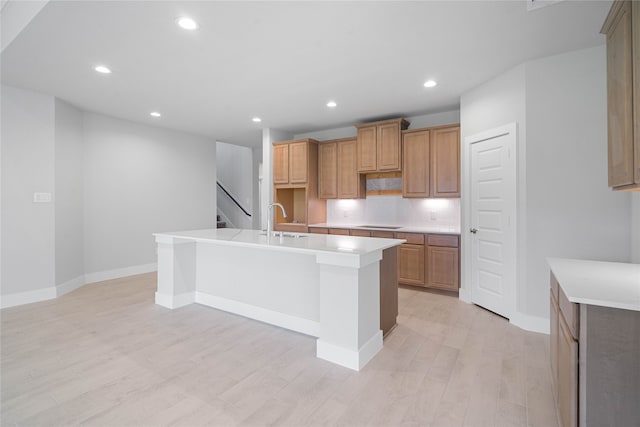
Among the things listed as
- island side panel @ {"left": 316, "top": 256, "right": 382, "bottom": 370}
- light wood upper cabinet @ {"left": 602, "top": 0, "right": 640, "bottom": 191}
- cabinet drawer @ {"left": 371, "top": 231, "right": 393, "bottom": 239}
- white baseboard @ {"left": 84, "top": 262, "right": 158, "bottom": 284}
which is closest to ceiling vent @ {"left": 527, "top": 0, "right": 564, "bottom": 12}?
light wood upper cabinet @ {"left": 602, "top": 0, "right": 640, "bottom": 191}

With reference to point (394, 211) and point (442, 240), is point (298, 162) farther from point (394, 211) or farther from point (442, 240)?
point (442, 240)

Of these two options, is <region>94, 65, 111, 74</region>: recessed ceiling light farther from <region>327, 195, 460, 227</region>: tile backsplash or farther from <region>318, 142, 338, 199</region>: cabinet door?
<region>327, 195, 460, 227</region>: tile backsplash

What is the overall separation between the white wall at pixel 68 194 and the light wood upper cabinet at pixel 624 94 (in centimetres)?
575

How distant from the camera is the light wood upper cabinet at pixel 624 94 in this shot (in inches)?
59.6

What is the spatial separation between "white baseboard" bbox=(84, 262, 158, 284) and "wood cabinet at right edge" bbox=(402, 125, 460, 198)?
474 cm

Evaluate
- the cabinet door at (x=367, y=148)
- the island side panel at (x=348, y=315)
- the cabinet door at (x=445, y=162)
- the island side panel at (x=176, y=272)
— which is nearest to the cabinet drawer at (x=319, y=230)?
the cabinet door at (x=367, y=148)

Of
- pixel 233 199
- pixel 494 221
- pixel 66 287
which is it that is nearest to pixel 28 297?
pixel 66 287

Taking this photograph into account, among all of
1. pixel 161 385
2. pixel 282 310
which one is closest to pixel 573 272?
pixel 282 310

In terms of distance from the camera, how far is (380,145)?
15.9 ft

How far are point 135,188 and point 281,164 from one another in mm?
2620

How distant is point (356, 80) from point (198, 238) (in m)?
2.51

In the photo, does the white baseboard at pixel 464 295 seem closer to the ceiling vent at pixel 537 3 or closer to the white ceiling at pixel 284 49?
the white ceiling at pixel 284 49

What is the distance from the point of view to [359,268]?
2238 mm

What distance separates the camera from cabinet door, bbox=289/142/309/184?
17.8 feet
